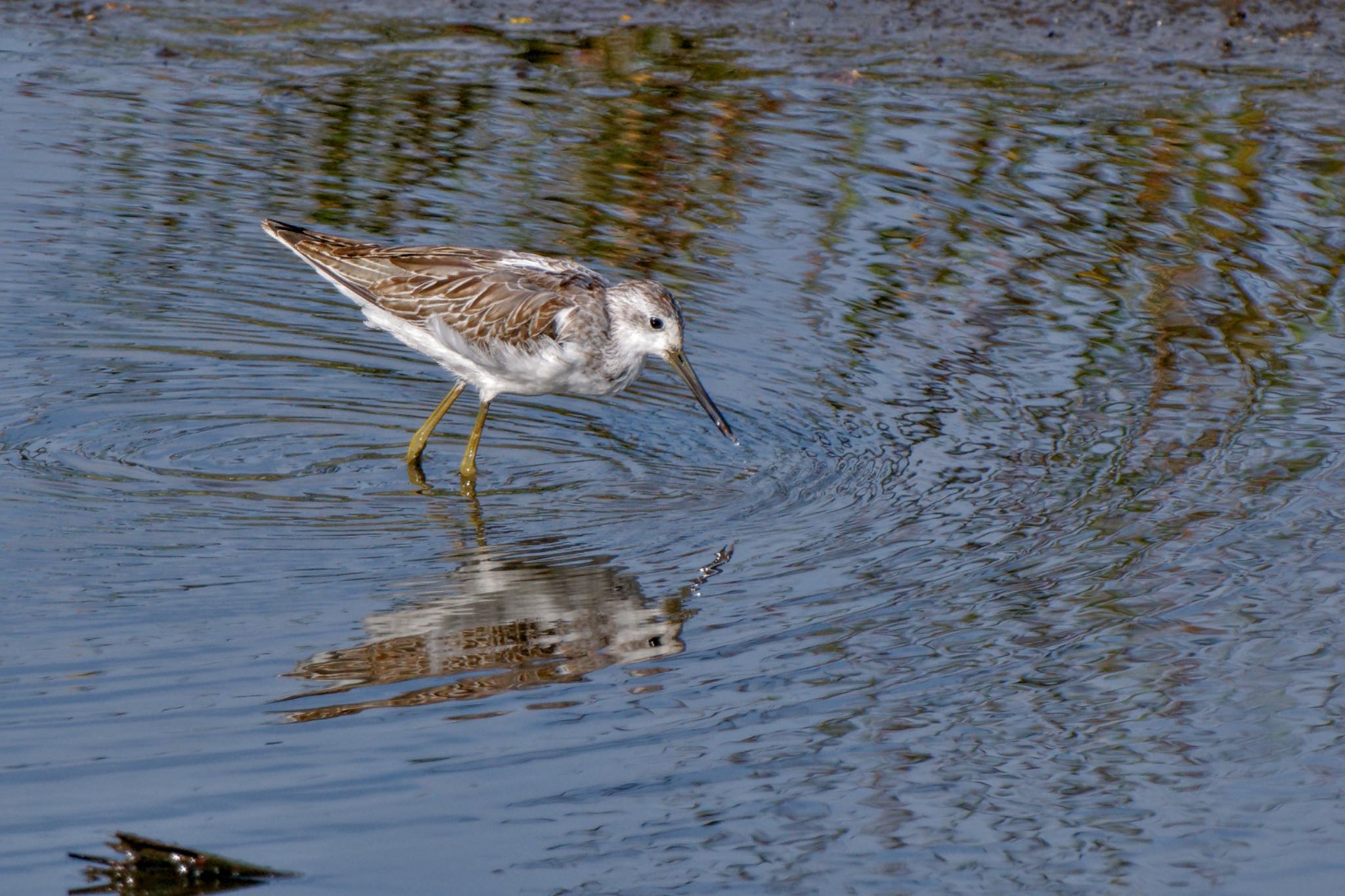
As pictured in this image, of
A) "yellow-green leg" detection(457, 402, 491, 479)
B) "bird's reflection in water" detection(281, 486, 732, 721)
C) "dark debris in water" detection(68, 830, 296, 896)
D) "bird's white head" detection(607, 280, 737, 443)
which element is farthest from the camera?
"bird's white head" detection(607, 280, 737, 443)

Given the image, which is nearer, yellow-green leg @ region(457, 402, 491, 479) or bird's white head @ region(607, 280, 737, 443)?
yellow-green leg @ region(457, 402, 491, 479)

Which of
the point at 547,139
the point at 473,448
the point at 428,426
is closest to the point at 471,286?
the point at 428,426

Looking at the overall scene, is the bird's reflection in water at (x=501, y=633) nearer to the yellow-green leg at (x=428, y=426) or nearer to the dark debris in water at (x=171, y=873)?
the dark debris in water at (x=171, y=873)

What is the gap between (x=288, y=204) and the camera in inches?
399

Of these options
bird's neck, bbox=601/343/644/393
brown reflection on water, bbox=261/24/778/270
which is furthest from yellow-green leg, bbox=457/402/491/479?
brown reflection on water, bbox=261/24/778/270

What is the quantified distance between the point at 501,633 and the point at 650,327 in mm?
2218

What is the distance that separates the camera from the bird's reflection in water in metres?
5.46

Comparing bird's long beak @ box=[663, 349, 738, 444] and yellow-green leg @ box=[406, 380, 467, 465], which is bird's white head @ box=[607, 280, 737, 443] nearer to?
bird's long beak @ box=[663, 349, 738, 444]

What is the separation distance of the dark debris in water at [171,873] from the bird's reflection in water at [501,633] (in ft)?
2.65

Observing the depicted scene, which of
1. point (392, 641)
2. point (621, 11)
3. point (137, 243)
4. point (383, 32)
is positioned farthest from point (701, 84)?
point (392, 641)

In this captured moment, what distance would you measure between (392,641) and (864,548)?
5.98 ft

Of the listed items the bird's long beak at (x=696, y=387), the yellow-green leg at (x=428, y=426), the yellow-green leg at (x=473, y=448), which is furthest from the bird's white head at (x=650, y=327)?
the yellow-green leg at (x=428, y=426)

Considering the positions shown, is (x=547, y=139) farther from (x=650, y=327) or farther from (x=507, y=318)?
(x=650, y=327)

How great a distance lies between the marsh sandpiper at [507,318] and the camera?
7.75 metres
